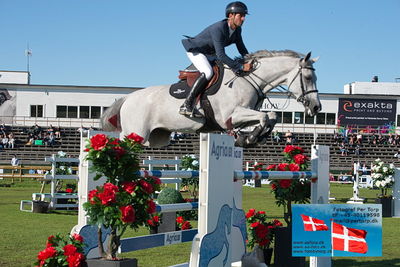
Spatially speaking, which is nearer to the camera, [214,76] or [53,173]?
[214,76]

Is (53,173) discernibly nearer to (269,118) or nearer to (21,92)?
(269,118)

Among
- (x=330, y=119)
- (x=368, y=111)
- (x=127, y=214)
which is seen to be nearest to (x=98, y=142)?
(x=127, y=214)

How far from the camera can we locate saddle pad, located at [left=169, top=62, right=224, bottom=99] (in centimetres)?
634

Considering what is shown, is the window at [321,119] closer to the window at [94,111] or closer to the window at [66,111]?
the window at [94,111]

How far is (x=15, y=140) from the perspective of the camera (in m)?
33.3

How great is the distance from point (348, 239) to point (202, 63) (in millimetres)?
2236

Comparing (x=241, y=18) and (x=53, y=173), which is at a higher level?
(x=241, y=18)

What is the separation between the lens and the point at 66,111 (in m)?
39.6

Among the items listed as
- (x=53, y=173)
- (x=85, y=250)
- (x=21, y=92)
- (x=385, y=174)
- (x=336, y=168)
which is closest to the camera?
(x=85, y=250)

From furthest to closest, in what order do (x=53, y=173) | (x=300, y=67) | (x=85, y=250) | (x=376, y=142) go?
1. (x=376, y=142)
2. (x=53, y=173)
3. (x=300, y=67)
4. (x=85, y=250)

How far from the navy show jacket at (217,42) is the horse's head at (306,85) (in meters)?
0.59

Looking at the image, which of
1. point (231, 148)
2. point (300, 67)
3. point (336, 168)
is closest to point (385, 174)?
point (300, 67)

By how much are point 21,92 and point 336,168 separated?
1986 centimetres

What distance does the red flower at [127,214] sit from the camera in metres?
3.81
